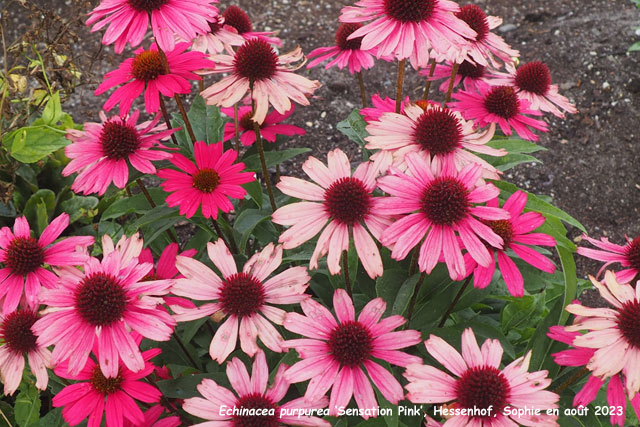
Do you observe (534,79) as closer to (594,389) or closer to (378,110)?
(378,110)

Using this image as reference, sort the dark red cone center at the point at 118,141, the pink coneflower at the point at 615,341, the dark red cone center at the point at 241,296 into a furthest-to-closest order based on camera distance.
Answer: the dark red cone center at the point at 118,141
the dark red cone center at the point at 241,296
the pink coneflower at the point at 615,341

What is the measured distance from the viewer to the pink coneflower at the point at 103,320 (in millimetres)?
1016

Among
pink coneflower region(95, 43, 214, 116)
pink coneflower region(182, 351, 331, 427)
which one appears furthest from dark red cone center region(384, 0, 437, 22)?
pink coneflower region(182, 351, 331, 427)

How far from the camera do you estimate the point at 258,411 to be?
1.06 metres

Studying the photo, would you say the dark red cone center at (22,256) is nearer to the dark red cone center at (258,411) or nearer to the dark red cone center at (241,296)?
the dark red cone center at (241,296)

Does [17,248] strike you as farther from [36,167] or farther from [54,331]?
[36,167]

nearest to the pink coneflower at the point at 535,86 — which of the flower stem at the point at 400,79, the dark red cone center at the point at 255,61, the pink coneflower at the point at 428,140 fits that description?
the flower stem at the point at 400,79

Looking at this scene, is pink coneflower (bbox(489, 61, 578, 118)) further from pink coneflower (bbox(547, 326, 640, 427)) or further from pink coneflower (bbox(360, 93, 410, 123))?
pink coneflower (bbox(547, 326, 640, 427))

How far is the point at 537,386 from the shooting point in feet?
3.25

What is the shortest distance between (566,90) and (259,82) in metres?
2.68

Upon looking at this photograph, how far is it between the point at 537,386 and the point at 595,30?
346 centimetres

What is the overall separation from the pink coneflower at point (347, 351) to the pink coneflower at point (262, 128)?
746 mm

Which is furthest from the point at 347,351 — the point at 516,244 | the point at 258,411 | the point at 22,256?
the point at 22,256

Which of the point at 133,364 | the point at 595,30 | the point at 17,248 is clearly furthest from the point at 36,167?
the point at 595,30
